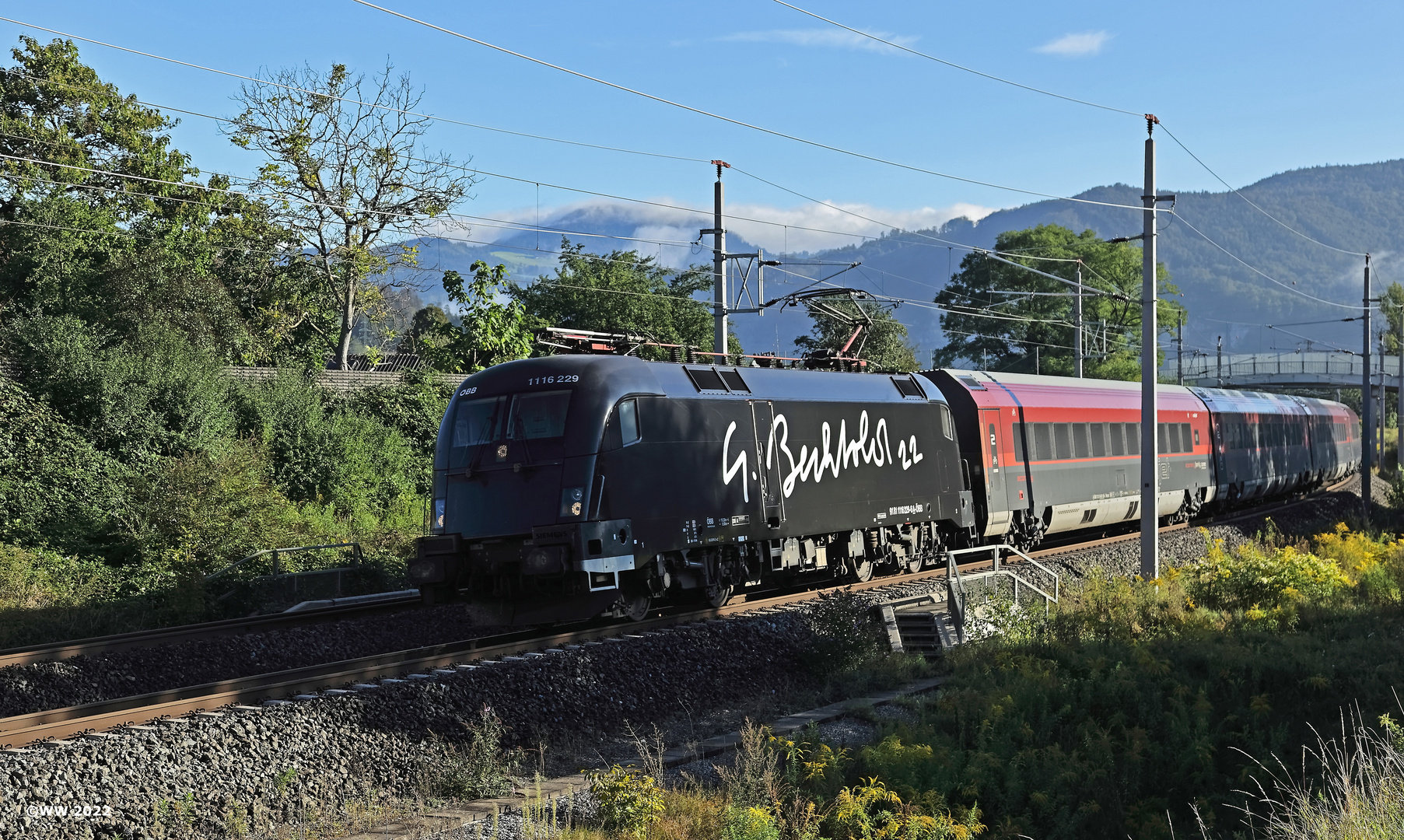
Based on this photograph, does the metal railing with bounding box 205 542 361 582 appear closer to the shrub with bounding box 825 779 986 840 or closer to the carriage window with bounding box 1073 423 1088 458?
the shrub with bounding box 825 779 986 840

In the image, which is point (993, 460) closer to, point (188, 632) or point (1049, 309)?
point (188, 632)

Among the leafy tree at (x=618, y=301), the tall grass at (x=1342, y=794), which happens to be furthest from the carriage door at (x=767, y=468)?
the leafy tree at (x=618, y=301)

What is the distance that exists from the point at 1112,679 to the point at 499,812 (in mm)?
7119

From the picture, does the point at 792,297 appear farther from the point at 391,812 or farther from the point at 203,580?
the point at 391,812

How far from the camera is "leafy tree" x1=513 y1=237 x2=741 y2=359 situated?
192ft

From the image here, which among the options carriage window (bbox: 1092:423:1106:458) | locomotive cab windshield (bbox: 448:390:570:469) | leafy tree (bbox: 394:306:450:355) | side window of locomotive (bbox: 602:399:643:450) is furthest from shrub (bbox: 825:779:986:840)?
leafy tree (bbox: 394:306:450:355)

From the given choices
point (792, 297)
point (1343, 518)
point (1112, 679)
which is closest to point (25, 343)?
point (792, 297)

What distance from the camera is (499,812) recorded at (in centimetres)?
855

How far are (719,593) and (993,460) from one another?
27.5ft

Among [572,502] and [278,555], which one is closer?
[572,502]

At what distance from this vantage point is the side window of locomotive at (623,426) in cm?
1395

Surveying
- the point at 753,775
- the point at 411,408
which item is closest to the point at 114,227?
the point at 411,408

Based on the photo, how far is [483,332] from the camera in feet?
109

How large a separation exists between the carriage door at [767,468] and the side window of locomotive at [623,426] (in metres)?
2.43
